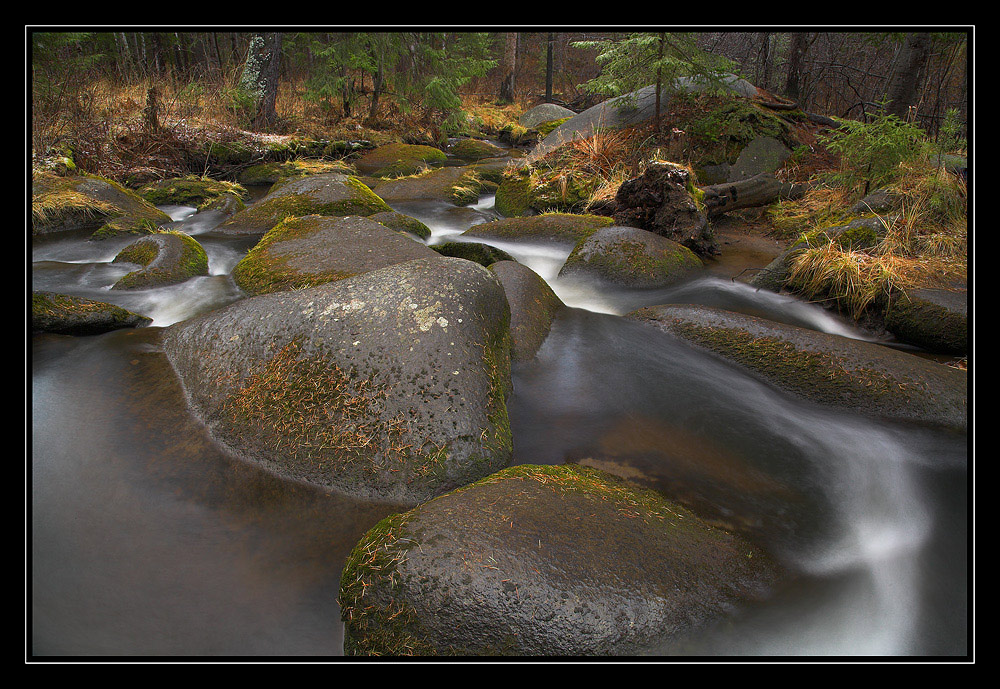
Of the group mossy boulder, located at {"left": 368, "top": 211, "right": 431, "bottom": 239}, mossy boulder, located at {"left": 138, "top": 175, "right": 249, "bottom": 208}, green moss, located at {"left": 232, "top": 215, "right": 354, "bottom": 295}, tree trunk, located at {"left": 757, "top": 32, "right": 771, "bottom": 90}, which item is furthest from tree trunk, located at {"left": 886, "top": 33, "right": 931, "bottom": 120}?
mossy boulder, located at {"left": 138, "top": 175, "right": 249, "bottom": 208}

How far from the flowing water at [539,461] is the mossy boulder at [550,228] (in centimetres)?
349

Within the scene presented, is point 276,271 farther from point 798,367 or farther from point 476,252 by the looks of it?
point 798,367

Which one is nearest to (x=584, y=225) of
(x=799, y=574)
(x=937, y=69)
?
(x=799, y=574)

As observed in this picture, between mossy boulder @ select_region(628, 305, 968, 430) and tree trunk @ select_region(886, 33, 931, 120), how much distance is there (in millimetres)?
7423

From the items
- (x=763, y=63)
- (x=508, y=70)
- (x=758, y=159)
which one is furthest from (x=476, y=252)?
(x=508, y=70)

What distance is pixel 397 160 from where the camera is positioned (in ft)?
46.1

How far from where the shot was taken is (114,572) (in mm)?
2184

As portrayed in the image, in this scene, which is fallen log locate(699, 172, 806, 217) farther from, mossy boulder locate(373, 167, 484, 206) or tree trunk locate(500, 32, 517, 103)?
tree trunk locate(500, 32, 517, 103)

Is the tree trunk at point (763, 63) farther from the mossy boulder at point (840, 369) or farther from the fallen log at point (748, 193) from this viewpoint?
the mossy boulder at point (840, 369)

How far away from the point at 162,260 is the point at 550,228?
182 inches

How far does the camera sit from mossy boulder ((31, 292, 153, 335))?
3.74 m

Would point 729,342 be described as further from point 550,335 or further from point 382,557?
point 382,557

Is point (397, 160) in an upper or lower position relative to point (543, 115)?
lower

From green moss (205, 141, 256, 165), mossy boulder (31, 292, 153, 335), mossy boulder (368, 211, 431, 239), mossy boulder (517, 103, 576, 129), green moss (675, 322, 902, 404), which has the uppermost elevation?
mossy boulder (517, 103, 576, 129)
